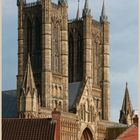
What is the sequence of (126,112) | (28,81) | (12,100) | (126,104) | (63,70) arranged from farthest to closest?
(126,104) → (126,112) → (12,100) → (63,70) → (28,81)

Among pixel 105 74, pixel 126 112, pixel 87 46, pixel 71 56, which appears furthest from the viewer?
pixel 126 112

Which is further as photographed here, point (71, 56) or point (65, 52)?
point (71, 56)

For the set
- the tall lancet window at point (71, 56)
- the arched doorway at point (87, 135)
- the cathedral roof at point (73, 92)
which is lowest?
the arched doorway at point (87, 135)

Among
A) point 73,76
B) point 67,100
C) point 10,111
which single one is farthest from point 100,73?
point 10,111

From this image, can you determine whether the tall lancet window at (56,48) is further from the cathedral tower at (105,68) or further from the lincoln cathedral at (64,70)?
the cathedral tower at (105,68)

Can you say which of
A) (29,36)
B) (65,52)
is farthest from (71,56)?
(29,36)

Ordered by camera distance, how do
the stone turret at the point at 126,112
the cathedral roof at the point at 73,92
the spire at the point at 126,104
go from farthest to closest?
the spire at the point at 126,104, the stone turret at the point at 126,112, the cathedral roof at the point at 73,92

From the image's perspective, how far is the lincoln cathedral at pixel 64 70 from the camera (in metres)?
72.0

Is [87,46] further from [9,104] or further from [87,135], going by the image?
[9,104]

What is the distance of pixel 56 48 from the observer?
7900 centimetres

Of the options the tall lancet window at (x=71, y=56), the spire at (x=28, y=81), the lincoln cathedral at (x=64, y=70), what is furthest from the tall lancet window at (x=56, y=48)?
the spire at (x=28, y=81)

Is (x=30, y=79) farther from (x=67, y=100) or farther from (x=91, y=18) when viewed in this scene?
(x=91, y=18)

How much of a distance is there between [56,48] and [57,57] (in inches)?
45.6

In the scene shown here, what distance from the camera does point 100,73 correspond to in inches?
3469
